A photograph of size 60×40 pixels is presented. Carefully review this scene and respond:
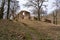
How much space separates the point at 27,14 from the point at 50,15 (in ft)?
43.6

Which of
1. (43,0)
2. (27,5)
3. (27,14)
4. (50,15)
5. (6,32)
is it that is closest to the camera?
(6,32)

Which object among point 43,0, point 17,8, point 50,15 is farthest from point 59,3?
point 50,15

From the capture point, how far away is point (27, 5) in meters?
51.6

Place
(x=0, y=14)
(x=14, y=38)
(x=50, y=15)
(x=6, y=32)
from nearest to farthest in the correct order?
(x=14, y=38) → (x=6, y=32) → (x=0, y=14) → (x=50, y=15)

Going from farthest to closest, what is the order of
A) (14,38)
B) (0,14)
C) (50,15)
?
(50,15) < (0,14) < (14,38)

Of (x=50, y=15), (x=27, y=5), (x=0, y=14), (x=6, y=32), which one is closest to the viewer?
(x=6, y=32)

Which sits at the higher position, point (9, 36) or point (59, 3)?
point (59, 3)

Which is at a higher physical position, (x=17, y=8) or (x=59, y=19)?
(x=17, y=8)

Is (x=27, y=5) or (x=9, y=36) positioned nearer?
(x=9, y=36)

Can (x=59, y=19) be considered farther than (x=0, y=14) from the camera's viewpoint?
Yes

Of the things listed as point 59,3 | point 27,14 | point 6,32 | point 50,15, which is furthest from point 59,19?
point 6,32

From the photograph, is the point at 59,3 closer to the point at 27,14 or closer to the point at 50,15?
the point at 27,14

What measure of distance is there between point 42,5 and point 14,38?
117 ft

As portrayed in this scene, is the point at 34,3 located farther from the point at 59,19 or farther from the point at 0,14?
the point at 0,14
